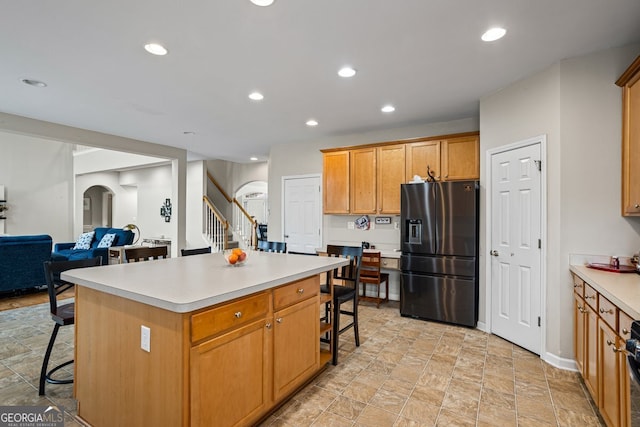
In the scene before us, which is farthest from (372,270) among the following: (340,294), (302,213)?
(302,213)

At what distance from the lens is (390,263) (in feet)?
15.1

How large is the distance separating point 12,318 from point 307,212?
420cm

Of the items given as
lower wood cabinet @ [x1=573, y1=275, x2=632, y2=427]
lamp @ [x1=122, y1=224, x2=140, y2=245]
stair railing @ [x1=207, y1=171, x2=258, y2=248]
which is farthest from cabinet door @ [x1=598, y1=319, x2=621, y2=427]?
lamp @ [x1=122, y1=224, x2=140, y2=245]

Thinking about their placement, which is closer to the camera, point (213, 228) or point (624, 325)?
point (624, 325)

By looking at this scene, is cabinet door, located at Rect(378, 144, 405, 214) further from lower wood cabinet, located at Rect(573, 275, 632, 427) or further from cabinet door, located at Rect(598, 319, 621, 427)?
cabinet door, located at Rect(598, 319, 621, 427)

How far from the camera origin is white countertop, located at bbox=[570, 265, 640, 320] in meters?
1.56

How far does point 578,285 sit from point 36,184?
10.6 m

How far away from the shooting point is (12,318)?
3.99m

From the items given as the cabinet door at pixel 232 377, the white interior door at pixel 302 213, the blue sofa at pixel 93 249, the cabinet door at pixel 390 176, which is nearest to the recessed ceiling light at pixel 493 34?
the cabinet door at pixel 390 176

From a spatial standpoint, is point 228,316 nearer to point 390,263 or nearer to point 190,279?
point 190,279

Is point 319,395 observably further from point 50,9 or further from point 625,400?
point 50,9

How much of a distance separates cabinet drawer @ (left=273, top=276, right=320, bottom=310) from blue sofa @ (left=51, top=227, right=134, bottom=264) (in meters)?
A: 5.43

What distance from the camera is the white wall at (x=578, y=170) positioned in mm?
2645

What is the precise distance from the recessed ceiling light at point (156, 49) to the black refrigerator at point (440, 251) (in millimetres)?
3017
